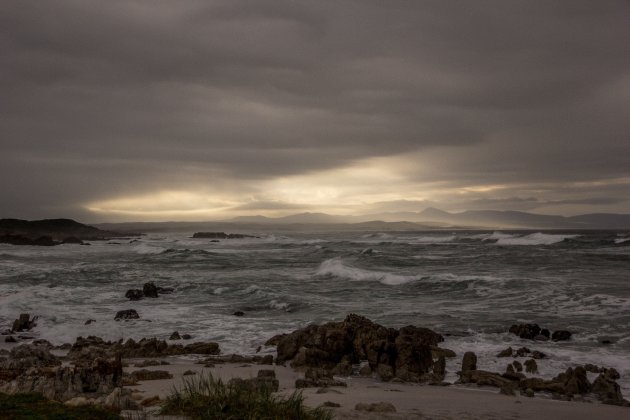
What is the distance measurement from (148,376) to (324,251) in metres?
48.6

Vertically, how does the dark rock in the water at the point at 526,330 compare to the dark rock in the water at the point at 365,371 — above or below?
above

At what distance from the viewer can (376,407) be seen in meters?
8.46

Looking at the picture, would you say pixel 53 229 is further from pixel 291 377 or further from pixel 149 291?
pixel 291 377

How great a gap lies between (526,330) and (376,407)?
1001 cm

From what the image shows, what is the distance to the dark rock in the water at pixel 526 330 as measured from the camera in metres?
16.3

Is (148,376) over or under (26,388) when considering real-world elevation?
under

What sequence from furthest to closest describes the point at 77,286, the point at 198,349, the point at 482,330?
the point at 77,286, the point at 482,330, the point at 198,349

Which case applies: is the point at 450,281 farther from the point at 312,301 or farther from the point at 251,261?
the point at 251,261

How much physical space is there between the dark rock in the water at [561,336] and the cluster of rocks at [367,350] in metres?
3.87

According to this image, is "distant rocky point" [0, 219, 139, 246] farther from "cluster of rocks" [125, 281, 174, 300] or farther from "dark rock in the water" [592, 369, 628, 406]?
"dark rock in the water" [592, 369, 628, 406]

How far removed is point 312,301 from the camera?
2488cm

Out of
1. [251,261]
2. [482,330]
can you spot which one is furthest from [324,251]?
[482,330]

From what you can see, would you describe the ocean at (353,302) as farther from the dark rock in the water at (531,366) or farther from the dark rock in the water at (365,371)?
the dark rock in the water at (365,371)

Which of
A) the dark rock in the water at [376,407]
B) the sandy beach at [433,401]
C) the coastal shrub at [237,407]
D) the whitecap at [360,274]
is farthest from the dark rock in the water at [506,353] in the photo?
the whitecap at [360,274]
